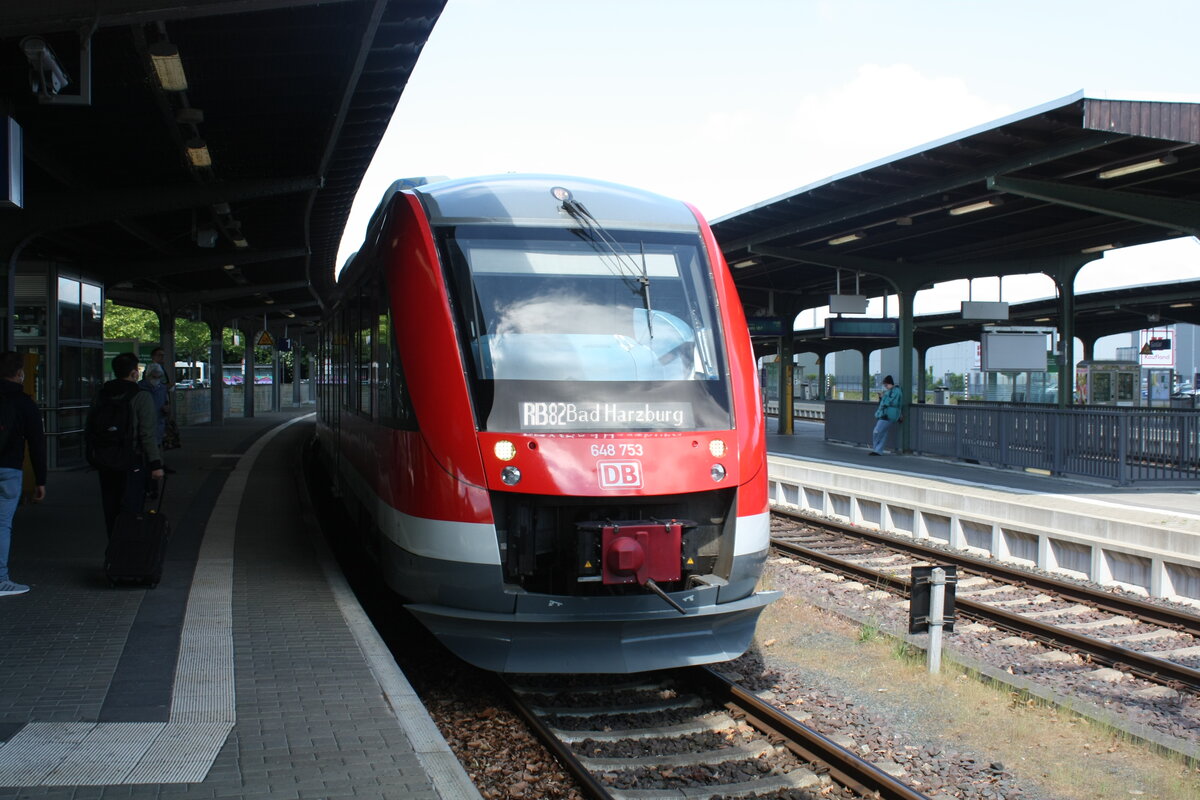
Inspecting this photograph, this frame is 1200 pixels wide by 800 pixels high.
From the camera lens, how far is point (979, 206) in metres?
16.6

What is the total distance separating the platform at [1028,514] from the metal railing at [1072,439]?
36 cm

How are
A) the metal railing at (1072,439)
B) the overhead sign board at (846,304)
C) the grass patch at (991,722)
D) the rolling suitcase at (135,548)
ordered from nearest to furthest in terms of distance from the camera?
the grass patch at (991,722) → the rolling suitcase at (135,548) → the metal railing at (1072,439) → the overhead sign board at (846,304)

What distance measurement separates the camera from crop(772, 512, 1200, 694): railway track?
7250 millimetres

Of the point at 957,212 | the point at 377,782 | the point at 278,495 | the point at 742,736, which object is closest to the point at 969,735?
the point at 742,736

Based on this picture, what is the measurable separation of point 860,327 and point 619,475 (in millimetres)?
17814

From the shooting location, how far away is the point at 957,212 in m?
17.2

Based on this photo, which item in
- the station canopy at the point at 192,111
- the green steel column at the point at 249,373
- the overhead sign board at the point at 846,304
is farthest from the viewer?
the green steel column at the point at 249,373

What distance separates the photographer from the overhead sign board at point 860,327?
2244cm

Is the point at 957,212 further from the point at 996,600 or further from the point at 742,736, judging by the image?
the point at 742,736

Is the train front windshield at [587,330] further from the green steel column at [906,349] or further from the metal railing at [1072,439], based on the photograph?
the green steel column at [906,349]

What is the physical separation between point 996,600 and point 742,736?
4486 mm

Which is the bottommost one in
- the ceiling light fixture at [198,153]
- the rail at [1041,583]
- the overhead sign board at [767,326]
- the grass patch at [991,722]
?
the grass patch at [991,722]

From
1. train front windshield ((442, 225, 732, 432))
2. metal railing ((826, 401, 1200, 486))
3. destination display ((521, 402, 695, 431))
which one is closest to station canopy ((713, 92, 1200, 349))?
metal railing ((826, 401, 1200, 486))

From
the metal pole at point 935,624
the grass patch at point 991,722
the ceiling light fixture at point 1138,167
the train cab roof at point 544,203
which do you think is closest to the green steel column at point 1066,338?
the ceiling light fixture at point 1138,167
